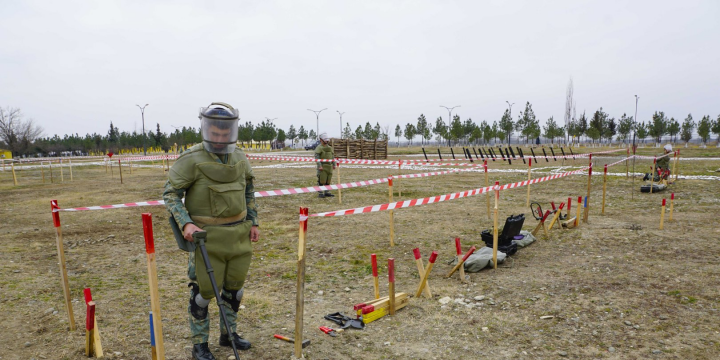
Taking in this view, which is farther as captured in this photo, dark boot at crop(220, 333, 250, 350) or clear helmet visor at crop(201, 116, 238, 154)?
dark boot at crop(220, 333, 250, 350)

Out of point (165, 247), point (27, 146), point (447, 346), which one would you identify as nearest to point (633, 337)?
point (447, 346)

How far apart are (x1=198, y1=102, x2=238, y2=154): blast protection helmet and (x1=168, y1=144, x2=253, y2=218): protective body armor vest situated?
0.39 feet

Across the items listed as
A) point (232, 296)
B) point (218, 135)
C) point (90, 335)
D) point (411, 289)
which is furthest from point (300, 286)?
point (411, 289)

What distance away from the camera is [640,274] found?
5.62 m

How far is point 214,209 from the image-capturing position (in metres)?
3.33

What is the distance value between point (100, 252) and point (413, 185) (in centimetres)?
1139

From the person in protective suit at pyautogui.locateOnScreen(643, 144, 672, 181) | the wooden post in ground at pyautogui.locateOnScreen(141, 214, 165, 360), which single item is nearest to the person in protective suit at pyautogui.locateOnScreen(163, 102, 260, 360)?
the wooden post in ground at pyautogui.locateOnScreen(141, 214, 165, 360)

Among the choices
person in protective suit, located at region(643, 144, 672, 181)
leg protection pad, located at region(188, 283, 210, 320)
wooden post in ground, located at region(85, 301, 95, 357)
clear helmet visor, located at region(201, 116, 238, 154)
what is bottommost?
wooden post in ground, located at region(85, 301, 95, 357)

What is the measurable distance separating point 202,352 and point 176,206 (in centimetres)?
133

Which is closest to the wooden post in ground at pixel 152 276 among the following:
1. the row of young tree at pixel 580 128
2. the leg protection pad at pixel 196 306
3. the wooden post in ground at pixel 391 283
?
the leg protection pad at pixel 196 306

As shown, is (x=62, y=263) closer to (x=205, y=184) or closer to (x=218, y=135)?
(x=205, y=184)

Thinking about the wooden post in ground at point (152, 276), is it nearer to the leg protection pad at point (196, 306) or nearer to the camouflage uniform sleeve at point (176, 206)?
the camouflage uniform sleeve at point (176, 206)

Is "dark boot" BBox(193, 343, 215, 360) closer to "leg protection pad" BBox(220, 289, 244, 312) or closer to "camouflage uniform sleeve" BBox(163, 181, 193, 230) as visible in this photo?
"leg protection pad" BBox(220, 289, 244, 312)

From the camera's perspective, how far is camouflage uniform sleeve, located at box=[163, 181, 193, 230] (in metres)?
3.20
